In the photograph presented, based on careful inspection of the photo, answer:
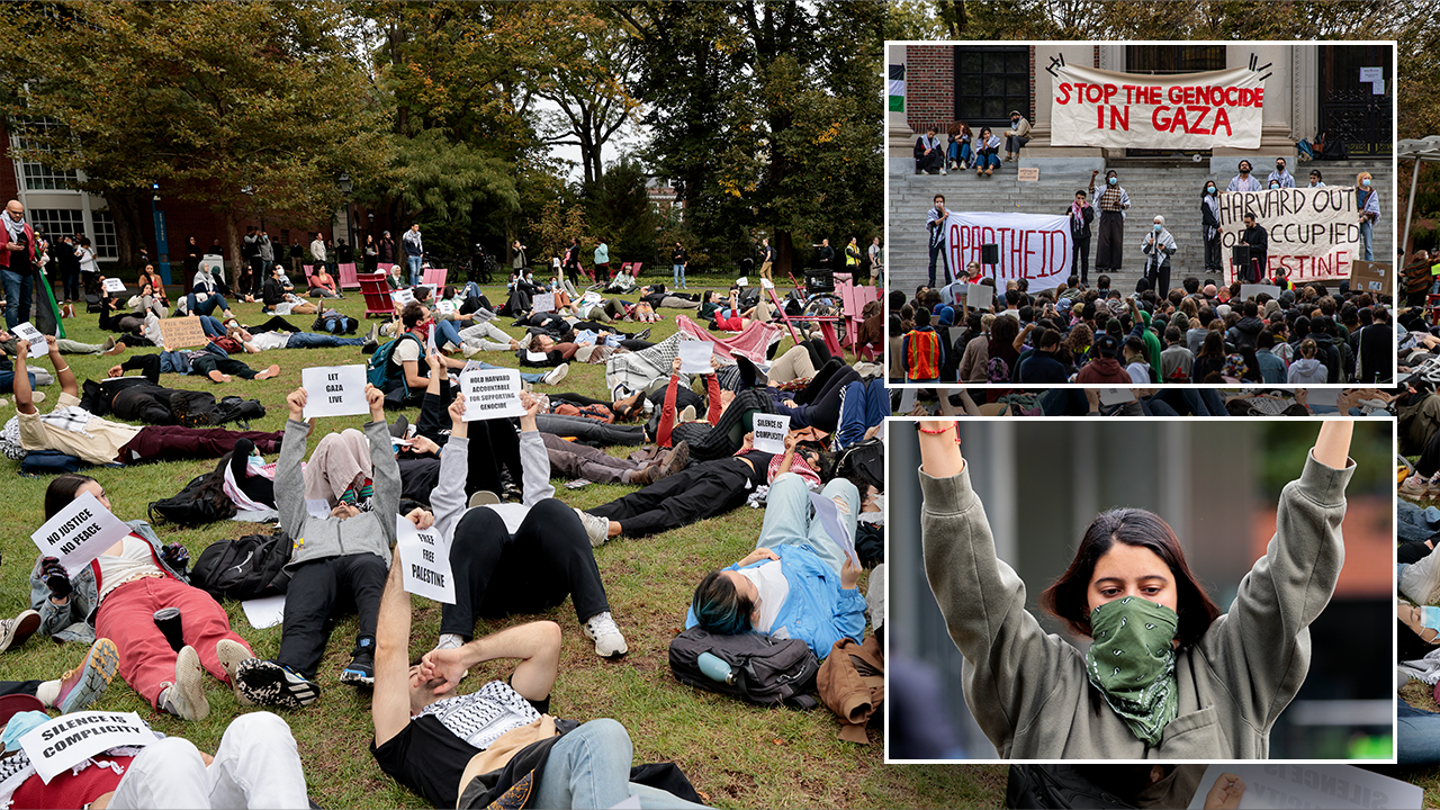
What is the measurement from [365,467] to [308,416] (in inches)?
16.5

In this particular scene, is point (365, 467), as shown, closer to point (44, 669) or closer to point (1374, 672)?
point (44, 669)

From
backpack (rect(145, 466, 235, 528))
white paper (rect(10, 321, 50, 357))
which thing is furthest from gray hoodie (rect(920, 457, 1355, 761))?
white paper (rect(10, 321, 50, 357))

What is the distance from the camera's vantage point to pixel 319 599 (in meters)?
4.29

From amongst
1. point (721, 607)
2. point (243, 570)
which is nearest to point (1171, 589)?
point (721, 607)

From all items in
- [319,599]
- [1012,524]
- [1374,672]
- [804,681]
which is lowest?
[804,681]

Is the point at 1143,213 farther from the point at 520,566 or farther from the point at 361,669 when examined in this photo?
the point at 361,669

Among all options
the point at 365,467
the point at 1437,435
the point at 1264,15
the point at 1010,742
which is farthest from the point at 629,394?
the point at 1264,15

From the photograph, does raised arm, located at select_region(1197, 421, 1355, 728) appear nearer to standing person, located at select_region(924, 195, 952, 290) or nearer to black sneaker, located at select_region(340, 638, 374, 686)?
standing person, located at select_region(924, 195, 952, 290)

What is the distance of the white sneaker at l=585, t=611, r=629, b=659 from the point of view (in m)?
4.20

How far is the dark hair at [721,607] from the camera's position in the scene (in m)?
4.07

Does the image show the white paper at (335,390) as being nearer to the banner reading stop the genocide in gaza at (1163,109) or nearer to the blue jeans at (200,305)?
the banner reading stop the genocide in gaza at (1163,109)

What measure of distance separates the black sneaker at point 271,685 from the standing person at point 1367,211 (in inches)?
151

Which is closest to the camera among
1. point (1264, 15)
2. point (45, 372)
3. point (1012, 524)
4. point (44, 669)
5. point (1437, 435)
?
point (1012, 524)

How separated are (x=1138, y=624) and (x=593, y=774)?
1469 mm
